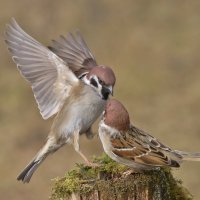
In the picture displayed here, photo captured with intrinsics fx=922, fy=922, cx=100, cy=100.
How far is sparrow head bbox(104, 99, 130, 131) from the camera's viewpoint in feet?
22.2

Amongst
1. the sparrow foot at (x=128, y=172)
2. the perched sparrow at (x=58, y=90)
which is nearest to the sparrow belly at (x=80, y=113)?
the perched sparrow at (x=58, y=90)

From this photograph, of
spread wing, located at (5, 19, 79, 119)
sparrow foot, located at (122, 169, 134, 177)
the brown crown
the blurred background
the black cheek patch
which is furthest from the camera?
the blurred background

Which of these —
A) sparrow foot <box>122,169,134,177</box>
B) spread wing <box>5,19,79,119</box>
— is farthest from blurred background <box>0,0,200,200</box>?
sparrow foot <box>122,169,134,177</box>

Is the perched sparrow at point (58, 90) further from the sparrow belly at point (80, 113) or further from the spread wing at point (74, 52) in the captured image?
the spread wing at point (74, 52)

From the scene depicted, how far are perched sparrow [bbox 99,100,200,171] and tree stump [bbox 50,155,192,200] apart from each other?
89 mm

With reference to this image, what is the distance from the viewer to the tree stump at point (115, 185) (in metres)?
6.27

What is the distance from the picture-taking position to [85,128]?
855 cm

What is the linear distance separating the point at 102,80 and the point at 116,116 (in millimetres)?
1375

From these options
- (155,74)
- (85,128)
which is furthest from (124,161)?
(155,74)

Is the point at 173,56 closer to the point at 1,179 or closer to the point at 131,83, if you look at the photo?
the point at 131,83

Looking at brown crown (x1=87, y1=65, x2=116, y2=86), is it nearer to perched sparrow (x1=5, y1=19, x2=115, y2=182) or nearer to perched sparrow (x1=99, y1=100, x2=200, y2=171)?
perched sparrow (x1=5, y1=19, x2=115, y2=182)

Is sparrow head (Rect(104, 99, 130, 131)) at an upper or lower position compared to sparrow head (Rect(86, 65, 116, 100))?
lower

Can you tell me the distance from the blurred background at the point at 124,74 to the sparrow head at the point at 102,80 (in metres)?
4.82

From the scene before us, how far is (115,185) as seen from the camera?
6.29 m
